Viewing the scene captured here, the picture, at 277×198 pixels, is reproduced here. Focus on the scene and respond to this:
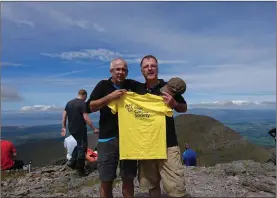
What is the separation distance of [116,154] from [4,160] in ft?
19.4

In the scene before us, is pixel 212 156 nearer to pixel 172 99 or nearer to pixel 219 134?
pixel 219 134

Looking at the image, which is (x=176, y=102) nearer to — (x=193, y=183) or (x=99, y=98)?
(x=99, y=98)

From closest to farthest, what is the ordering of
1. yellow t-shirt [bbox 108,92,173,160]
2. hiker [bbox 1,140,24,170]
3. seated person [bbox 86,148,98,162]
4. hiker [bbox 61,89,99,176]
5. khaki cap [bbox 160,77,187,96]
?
khaki cap [bbox 160,77,187,96], yellow t-shirt [bbox 108,92,173,160], hiker [bbox 1,140,24,170], hiker [bbox 61,89,99,176], seated person [bbox 86,148,98,162]

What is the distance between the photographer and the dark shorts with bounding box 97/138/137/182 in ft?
16.7

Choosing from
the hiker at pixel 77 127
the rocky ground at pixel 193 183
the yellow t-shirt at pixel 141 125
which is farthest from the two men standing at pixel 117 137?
the hiker at pixel 77 127

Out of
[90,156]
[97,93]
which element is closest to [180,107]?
[97,93]

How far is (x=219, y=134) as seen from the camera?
23.3 m

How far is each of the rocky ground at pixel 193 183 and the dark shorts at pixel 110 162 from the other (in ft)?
6.15

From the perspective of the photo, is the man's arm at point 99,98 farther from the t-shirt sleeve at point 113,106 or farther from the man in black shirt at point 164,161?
the man in black shirt at point 164,161

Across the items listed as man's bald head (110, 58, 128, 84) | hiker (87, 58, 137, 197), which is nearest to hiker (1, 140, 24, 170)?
hiker (87, 58, 137, 197)

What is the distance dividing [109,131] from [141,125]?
0.54 m

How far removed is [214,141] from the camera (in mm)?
22156

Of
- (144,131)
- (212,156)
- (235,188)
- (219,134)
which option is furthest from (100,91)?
(219,134)

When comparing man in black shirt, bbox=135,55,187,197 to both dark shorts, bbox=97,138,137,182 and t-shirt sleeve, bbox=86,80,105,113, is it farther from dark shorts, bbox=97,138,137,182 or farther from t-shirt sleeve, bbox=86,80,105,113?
t-shirt sleeve, bbox=86,80,105,113
